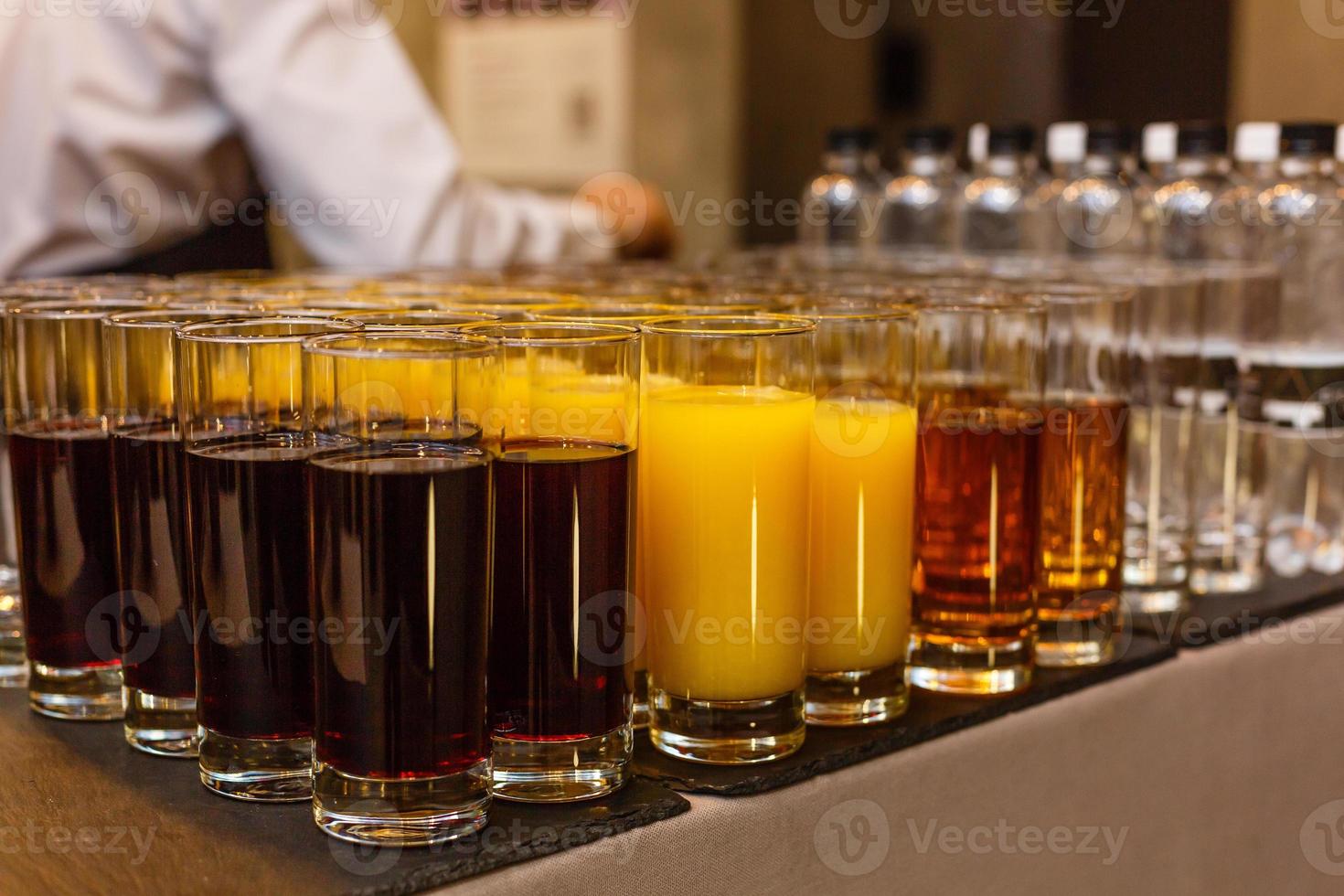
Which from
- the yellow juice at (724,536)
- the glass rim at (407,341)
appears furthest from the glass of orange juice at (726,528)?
the glass rim at (407,341)

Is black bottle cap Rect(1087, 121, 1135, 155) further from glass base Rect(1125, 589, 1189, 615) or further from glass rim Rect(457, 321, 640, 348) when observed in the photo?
glass rim Rect(457, 321, 640, 348)

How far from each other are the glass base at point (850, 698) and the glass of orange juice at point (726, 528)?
63 millimetres

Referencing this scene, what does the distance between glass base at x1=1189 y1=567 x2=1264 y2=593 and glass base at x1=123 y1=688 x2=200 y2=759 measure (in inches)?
33.9

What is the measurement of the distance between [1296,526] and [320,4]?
5.09ft

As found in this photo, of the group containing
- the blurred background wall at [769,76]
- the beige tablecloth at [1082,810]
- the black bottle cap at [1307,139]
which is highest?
the blurred background wall at [769,76]

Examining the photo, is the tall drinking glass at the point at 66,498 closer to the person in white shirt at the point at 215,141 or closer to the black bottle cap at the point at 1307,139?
the black bottle cap at the point at 1307,139

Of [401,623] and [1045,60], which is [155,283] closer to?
[401,623]

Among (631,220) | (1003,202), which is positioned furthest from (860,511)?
(631,220)

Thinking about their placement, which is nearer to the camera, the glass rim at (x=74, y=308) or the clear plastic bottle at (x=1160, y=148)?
the glass rim at (x=74, y=308)

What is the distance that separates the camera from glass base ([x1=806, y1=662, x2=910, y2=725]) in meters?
0.90

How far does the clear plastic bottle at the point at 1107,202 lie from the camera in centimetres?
152

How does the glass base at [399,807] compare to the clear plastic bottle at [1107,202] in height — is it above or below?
below

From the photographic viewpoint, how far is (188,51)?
214cm

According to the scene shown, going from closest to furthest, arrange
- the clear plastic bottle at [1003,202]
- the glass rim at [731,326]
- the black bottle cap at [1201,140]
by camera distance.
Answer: the glass rim at [731,326]
the black bottle cap at [1201,140]
the clear plastic bottle at [1003,202]
